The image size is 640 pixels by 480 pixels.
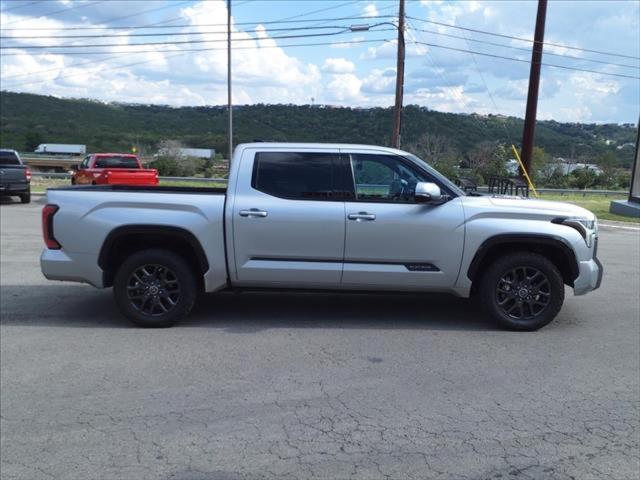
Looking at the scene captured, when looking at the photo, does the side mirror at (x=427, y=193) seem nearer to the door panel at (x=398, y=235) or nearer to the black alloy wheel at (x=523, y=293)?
the door panel at (x=398, y=235)

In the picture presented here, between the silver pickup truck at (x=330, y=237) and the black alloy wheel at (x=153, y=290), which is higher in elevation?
the silver pickup truck at (x=330, y=237)

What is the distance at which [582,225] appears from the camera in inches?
231

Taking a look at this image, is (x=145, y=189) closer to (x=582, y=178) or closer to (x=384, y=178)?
(x=384, y=178)

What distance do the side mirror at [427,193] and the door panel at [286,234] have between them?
757 millimetres

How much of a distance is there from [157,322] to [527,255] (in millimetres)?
3775

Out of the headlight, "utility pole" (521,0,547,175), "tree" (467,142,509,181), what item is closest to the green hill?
"tree" (467,142,509,181)

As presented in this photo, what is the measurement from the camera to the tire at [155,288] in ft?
19.4

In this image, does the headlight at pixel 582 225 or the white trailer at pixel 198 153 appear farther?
the white trailer at pixel 198 153

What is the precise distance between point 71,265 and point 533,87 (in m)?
21.8

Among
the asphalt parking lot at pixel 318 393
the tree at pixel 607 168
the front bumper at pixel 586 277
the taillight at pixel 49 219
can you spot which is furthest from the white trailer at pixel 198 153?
the front bumper at pixel 586 277

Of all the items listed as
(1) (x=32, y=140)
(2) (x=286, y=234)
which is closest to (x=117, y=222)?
(2) (x=286, y=234)

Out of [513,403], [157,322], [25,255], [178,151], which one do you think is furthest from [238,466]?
[178,151]

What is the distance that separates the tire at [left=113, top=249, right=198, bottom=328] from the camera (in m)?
5.90

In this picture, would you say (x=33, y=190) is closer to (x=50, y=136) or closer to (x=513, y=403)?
(x=513, y=403)
